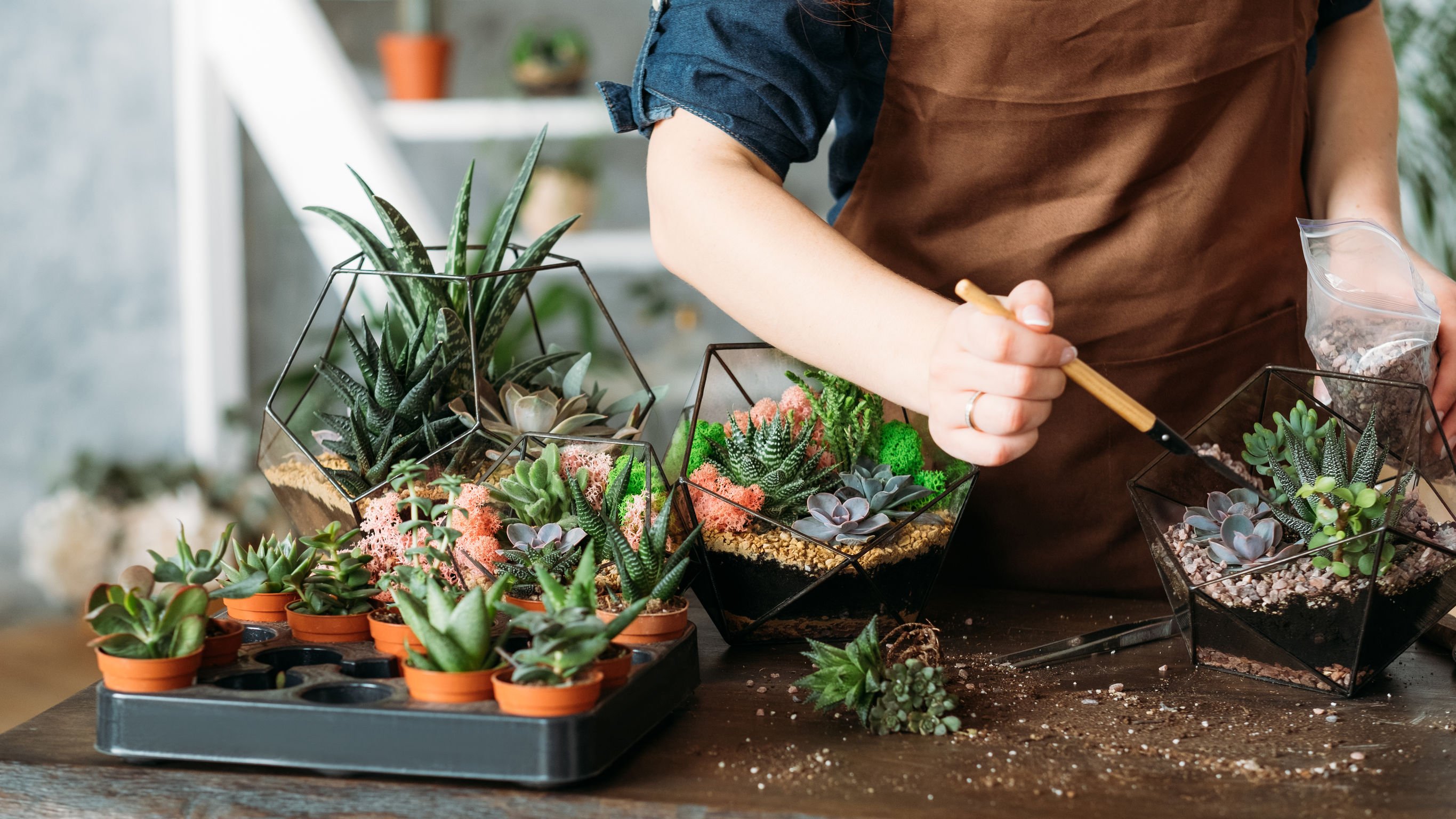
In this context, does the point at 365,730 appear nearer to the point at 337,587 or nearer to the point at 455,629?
the point at 455,629

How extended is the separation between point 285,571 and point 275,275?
8.72ft

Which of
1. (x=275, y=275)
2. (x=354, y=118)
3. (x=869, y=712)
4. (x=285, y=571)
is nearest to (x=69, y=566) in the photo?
(x=275, y=275)

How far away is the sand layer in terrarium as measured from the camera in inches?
29.5

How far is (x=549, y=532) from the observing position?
703 mm

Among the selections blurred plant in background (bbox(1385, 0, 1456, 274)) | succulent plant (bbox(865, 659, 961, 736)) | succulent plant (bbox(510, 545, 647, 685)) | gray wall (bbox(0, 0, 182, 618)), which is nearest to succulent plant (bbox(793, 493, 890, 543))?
succulent plant (bbox(865, 659, 961, 736))

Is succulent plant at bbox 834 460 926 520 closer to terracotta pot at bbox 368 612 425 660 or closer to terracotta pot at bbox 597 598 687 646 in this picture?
terracotta pot at bbox 597 598 687 646

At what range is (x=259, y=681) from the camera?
0.63 metres

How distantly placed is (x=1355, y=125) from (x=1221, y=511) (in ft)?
1.94

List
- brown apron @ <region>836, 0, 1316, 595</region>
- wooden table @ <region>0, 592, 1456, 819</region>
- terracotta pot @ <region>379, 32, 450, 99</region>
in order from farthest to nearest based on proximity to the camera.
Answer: terracotta pot @ <region>379, 32, 450, 99</region> < brown apron @ <region>836, 0, 1316, 595</region> < wooden table @ <region>0, 592, 1456, 819</region>

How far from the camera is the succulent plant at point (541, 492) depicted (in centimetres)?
72

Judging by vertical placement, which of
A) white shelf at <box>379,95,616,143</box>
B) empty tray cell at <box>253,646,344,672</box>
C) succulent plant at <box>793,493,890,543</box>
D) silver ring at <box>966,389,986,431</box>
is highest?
white shelf at <box>379,95,616,143</box>

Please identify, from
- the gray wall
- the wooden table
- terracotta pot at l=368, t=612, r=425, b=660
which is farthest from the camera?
the gray wall

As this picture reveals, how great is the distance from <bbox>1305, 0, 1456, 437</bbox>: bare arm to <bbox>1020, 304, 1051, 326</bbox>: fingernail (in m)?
0.58

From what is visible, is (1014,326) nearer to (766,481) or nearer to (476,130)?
(766,481)
